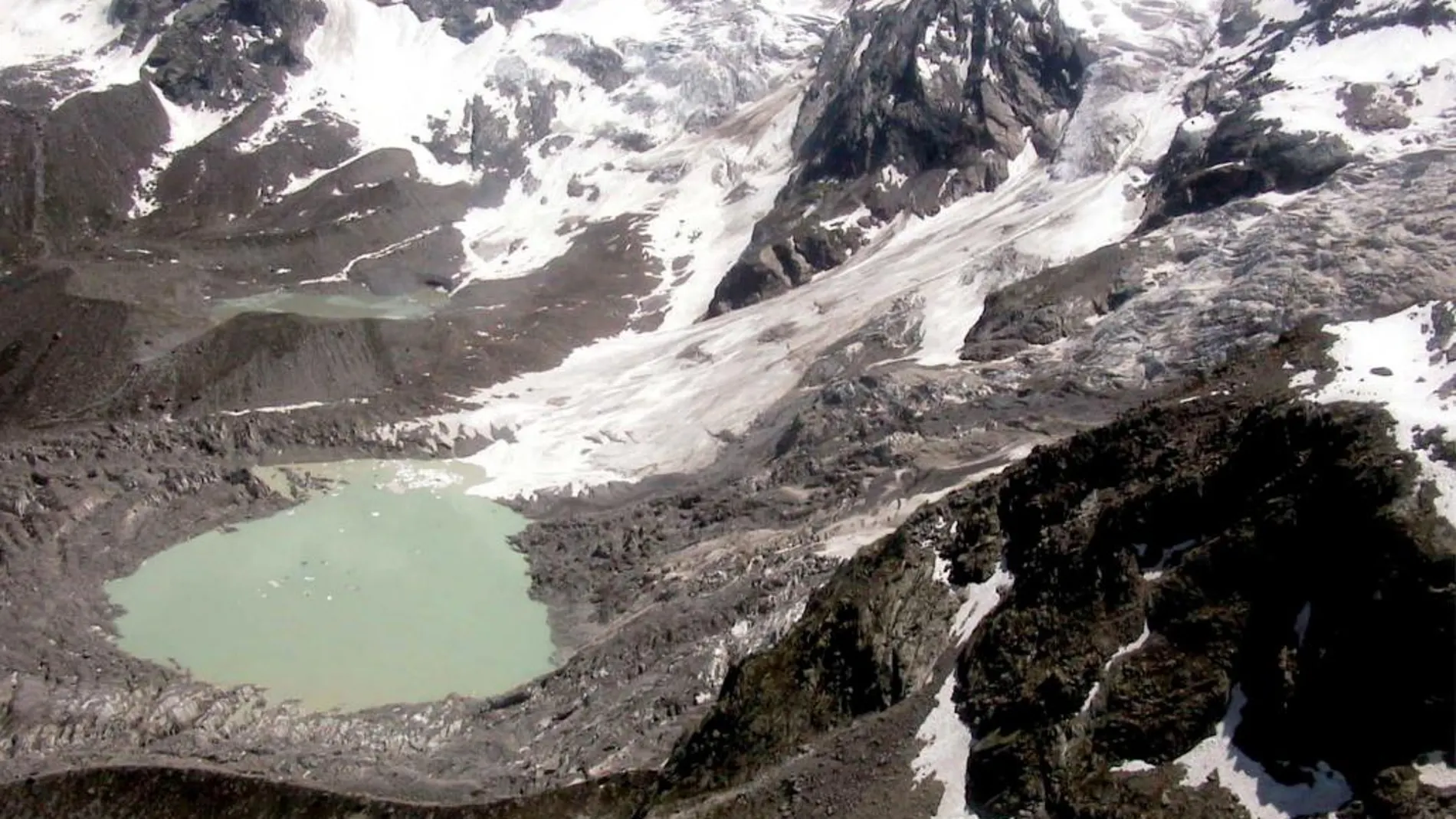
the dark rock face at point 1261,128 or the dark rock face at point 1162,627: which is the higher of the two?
the dark rock face at point 1162,627

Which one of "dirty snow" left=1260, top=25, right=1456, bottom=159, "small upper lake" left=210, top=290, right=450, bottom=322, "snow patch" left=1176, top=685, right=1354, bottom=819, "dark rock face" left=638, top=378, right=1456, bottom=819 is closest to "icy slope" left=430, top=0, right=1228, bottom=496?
"dirty snow" left=1260, top=25, right=1456, bottom=159

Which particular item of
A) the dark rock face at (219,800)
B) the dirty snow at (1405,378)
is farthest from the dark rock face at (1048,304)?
the dark rock face at (219,800)

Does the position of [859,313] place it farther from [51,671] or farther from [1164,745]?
[1164,745]

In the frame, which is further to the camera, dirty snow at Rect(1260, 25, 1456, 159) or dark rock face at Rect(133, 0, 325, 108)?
dark rock face at Rect(133, 0, 325, 108)

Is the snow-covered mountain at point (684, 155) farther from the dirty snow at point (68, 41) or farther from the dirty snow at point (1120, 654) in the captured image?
the dirty snow at point (1120, 654)

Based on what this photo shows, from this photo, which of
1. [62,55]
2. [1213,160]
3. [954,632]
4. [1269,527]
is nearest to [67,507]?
[954,632]

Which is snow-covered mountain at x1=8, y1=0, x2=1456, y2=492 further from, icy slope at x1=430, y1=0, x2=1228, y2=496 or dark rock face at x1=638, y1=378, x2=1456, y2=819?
dark rock face at x1=638, y1=378, x2=1456, y2=819
